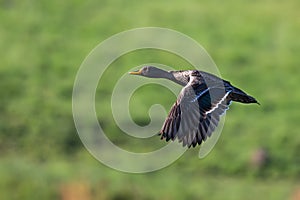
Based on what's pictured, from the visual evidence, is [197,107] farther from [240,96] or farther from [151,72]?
[151,72]

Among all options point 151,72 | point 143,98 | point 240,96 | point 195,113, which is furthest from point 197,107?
point 143,98

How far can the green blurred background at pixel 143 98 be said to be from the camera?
26109 mm

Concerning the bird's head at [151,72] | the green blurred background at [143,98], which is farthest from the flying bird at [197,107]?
the green blurred background at [143,98]

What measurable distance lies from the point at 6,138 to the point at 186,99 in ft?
54.8

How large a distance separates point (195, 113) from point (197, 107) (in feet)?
0.25

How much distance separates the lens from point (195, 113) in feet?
44.1

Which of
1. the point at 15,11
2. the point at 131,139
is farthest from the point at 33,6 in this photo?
the point at 131,139

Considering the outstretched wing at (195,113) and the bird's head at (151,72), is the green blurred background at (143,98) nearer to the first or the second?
the bird's head at (151,72)

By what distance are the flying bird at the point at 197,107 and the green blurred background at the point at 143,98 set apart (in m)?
11.5

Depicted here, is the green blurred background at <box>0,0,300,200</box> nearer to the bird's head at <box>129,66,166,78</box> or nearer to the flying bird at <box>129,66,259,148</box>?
the bird's head at <box>129,66,166,78</box>

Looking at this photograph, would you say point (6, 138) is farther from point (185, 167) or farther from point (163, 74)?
point (163, 74)

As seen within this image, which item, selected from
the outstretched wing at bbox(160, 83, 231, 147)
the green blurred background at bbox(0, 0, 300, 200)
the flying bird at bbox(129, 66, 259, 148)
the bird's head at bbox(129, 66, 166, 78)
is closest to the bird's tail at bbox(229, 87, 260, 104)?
the flying bird at bbox(129, 66, 259, 148)

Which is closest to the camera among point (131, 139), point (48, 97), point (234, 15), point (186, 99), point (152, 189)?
point (186, 99)

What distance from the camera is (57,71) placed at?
3328 cm
